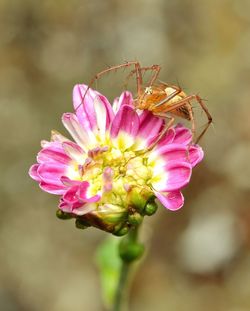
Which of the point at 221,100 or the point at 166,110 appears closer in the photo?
the point at 166,110

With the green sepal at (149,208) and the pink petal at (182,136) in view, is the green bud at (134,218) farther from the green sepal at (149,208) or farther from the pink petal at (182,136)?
the pink petal at (182,136)


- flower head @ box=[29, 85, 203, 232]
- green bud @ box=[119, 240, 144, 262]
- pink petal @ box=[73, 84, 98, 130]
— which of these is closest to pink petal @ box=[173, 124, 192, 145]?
flower head @ box=[29, 85, 203, 232]

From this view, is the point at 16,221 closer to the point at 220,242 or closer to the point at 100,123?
the point at 220,242

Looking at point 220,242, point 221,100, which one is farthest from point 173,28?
point 220,242

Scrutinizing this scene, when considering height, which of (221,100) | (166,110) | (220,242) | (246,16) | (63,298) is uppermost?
(166,110)

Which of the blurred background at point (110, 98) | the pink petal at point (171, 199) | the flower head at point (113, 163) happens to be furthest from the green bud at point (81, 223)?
the blurred background at point (110, 98)
